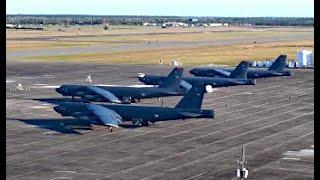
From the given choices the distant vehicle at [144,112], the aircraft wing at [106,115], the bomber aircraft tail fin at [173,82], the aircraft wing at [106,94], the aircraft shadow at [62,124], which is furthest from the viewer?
the bomber aircraft tail fin at [173,82]

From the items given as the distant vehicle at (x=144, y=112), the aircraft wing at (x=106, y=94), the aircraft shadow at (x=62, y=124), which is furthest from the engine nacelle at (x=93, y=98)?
the distant vehicle at (x=144, y=112)

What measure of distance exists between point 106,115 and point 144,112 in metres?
5.00

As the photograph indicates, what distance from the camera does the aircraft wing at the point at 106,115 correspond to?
56.4 meters

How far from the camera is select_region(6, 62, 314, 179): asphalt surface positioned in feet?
136

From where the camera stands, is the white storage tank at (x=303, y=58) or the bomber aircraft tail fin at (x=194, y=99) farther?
the white storage tank at (x=303, y=58)

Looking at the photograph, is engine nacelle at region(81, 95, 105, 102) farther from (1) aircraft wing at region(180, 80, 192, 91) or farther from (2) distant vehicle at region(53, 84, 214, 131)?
(1) aircraft wing at region(180, 80, 192, 91)

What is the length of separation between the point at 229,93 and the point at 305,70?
181 feet

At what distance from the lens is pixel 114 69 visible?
14050cm

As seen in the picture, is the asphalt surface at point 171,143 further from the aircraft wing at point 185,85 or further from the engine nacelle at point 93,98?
the engine nacelle at point 93,98

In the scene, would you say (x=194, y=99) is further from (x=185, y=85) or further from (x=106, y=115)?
(x=185, y=85)

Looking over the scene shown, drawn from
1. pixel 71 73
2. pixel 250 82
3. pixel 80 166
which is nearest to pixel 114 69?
pixel 71 73

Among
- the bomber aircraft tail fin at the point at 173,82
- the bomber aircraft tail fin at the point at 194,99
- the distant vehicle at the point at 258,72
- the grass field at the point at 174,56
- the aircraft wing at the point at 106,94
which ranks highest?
the bomber aircraft tail fin at the point at 194,99

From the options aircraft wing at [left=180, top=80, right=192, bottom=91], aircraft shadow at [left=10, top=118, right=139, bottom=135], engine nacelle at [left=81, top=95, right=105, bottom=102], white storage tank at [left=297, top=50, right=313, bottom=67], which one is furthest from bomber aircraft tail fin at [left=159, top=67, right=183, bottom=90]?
white storage tank at [left=297, top=50, right=313, bottom=67]

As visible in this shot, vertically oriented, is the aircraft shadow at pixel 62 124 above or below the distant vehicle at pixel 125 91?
below
